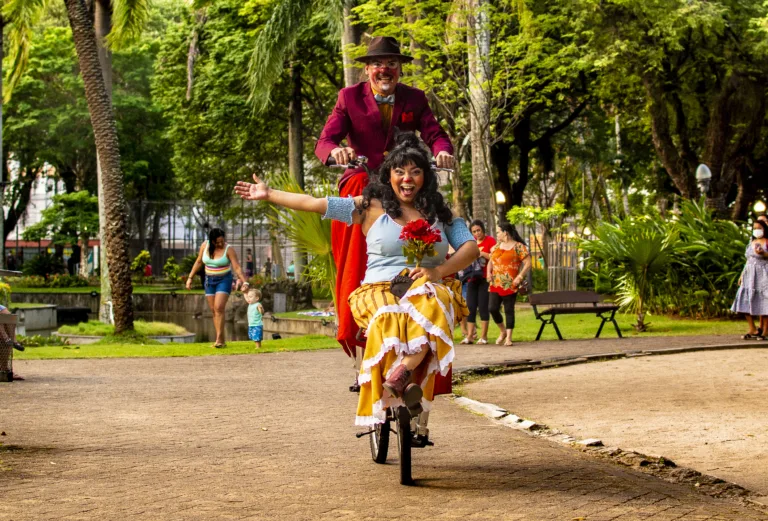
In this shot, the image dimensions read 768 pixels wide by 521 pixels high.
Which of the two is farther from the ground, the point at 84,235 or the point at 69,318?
the point at 84,235

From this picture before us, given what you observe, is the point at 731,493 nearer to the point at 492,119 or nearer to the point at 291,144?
the point at 492,119

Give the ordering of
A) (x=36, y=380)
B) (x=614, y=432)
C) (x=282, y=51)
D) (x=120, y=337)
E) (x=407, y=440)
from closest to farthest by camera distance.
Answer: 1. (x=407, y=440)
2. (x=614, y=432)
3. (x=36, y=380)
4. (x=120, y=337)
5. (x=282, y=51)

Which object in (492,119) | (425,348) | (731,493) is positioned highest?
(492,119)

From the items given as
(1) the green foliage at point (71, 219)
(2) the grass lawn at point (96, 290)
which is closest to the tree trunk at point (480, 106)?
(2) the grass lawn at point (96, 290)

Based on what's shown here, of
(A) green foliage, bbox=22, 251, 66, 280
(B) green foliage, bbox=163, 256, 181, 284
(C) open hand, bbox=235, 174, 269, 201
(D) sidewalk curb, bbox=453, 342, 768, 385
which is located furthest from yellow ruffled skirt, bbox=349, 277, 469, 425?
(A) green foliage, bbox=22, 251, 66, 280

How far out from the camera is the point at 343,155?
7.04 m

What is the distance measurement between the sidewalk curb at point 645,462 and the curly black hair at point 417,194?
5.94 feet

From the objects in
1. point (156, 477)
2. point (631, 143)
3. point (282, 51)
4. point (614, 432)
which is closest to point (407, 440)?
point (156, 477)

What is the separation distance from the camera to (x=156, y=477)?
6320 mm

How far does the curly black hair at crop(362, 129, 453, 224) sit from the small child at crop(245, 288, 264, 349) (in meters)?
11.9

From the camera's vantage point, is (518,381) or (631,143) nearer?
(518,381)

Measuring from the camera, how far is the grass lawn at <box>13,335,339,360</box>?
1655cm

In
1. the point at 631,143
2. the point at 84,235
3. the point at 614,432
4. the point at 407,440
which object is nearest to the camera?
the point at 407,440

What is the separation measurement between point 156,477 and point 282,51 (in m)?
21.2
